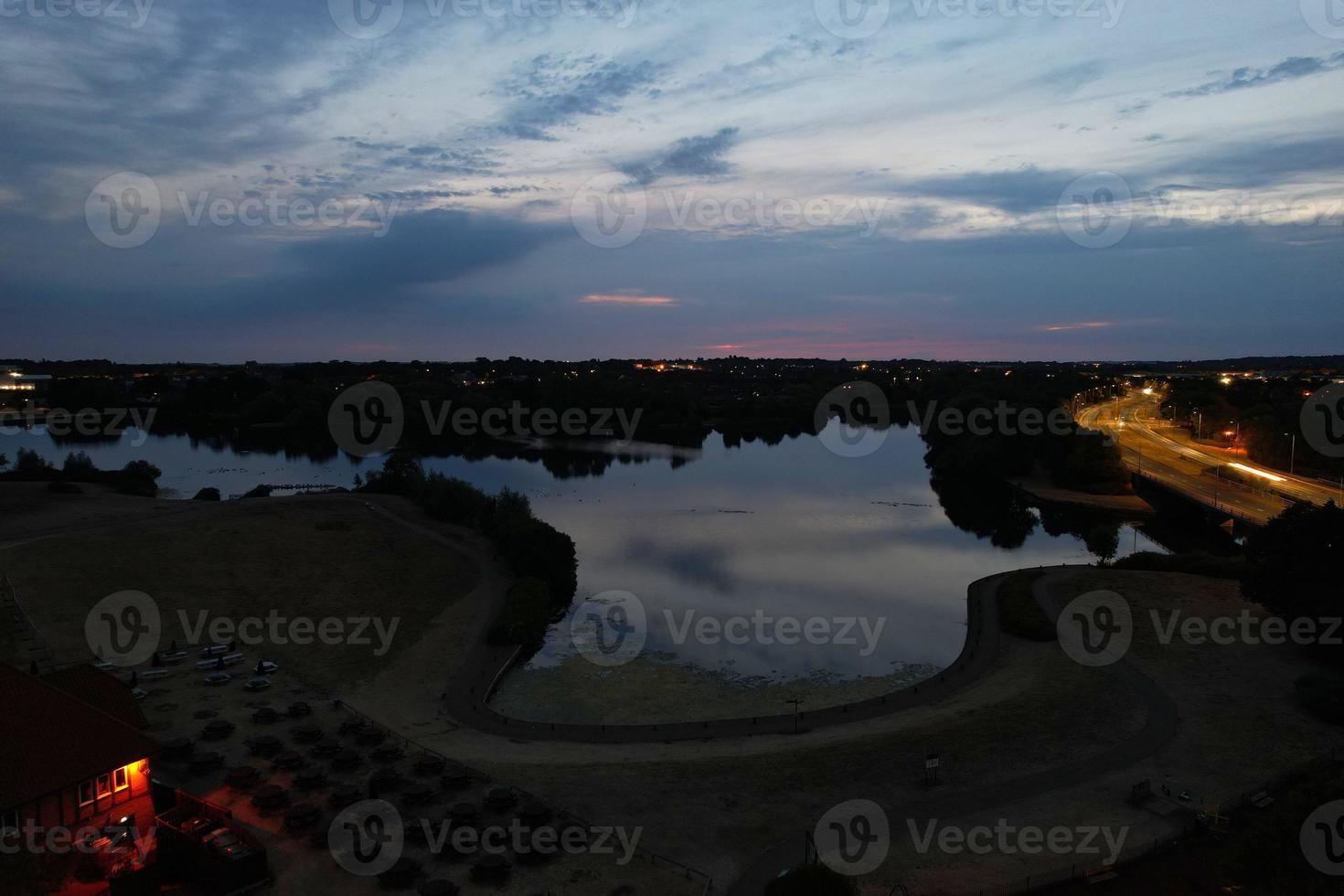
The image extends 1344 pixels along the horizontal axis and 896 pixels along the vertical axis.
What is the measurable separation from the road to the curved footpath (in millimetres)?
16828

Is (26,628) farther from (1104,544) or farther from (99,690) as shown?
(1104,544)

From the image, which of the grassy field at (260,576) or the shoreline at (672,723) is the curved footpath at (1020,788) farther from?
the grassy field at (260,576)

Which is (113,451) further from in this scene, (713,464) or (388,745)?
(388,745)

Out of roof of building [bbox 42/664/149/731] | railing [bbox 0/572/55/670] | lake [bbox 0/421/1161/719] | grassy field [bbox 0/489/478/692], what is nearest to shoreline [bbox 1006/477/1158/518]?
lake [bbox 0/421/1161/719]

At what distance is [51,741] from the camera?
13.4 metres

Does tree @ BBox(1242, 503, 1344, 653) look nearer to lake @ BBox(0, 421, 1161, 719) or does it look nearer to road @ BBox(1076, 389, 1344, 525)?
road @ BBox(1076, 389, 1344, 525)

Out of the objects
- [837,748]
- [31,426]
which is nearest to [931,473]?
[837,748]

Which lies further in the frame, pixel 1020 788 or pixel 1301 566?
pixel 1301 566

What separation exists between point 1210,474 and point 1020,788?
4695 centimetres

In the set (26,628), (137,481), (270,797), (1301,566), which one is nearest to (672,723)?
(270,797)

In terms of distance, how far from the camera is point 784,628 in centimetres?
3080

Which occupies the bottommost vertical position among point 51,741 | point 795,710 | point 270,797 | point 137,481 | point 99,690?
point 795,710

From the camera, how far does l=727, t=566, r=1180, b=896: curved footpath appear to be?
14391 mm

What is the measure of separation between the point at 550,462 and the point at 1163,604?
5804cm
